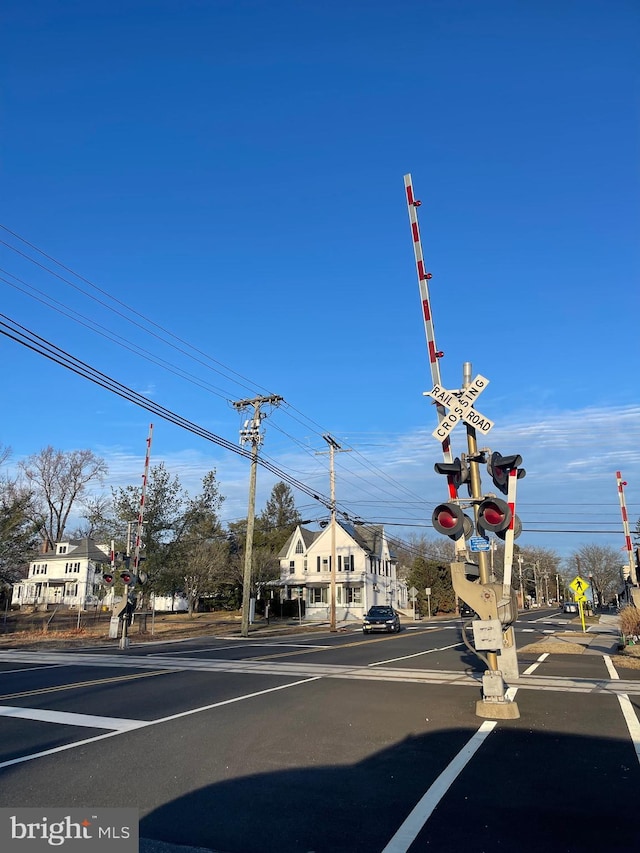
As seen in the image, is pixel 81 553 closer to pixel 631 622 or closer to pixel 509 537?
pixel 631 622

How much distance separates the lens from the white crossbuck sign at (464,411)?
9.22 m

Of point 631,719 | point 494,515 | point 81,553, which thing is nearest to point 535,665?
point 631,719

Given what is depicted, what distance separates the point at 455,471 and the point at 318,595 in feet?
160

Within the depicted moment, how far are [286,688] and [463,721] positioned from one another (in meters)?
4.52

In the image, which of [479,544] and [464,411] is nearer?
[479,544]

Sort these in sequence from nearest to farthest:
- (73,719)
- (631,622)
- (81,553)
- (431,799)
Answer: (431,799) → (73,719) → (631,622) → (81,553)

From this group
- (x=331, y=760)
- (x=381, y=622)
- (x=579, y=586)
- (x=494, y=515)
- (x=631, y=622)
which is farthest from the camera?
(x=381, y=622)

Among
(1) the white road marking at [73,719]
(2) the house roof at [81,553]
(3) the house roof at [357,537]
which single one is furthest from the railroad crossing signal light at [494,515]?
(2) the house roof at [81,553]

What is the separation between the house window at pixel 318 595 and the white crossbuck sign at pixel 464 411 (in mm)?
47377

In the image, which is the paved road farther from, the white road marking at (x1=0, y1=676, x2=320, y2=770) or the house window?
the house window

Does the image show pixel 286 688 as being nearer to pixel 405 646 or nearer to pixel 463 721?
pixel 463 721

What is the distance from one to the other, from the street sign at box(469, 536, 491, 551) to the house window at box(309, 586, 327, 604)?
155 feet

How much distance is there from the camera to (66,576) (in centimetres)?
Result: 6700

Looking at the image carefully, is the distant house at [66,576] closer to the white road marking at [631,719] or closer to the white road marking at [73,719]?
the white road marking at [73,719]
